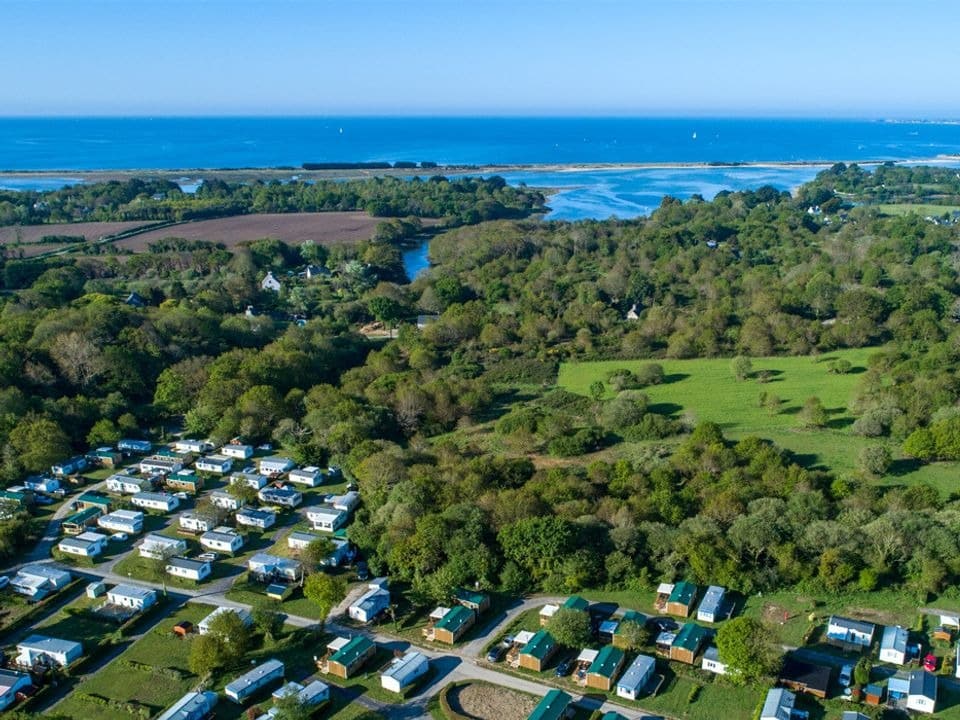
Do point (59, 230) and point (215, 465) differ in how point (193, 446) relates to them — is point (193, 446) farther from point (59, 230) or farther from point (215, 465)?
point (59, 230)

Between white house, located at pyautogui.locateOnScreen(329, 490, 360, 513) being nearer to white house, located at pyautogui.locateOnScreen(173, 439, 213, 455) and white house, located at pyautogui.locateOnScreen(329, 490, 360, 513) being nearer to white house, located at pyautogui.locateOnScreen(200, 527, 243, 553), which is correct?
white house, located at pyautogui.locateOnScreen(200, 527, 243, 553)

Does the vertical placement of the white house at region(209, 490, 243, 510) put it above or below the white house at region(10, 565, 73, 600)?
above

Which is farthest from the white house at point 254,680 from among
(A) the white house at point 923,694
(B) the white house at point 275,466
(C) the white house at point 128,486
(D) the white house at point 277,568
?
(A) the white house at point 923,694

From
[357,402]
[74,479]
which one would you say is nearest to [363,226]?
[357,402]

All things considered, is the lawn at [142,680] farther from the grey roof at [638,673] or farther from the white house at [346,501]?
the grey roof at [638,673]

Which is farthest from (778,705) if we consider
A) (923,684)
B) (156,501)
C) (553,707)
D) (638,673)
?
(156,501)

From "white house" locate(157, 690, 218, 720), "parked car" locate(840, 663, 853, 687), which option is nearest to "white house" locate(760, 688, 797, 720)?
"parked car" locate(840, 663, 853, 687)
